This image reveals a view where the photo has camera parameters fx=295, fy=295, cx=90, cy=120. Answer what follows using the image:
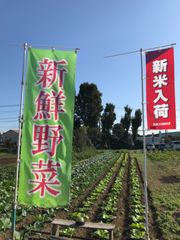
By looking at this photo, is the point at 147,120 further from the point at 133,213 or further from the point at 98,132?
the point at 98,132

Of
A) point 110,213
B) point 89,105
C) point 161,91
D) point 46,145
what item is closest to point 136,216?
point 110,213

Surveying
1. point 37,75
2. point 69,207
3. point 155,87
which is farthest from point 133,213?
point 37,75

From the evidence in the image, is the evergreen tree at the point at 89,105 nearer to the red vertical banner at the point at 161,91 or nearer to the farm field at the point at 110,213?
the farm field at the point at 110,213

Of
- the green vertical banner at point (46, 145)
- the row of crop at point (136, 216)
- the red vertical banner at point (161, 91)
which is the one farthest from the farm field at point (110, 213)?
the red vertical banner at point (161, 91)

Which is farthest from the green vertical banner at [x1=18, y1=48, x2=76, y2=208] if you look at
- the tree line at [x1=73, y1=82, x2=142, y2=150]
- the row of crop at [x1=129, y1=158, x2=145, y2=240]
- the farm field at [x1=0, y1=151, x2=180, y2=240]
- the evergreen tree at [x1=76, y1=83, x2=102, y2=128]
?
the evergreen tree at [x1=76, y1=83, x2=102, y2=128]

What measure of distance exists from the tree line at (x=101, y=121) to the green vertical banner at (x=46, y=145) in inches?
1748

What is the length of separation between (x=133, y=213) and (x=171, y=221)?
121 centimetres

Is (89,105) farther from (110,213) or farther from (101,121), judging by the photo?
(110,213)

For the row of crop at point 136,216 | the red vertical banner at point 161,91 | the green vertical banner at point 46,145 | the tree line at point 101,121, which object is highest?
the tree line at point 101,121

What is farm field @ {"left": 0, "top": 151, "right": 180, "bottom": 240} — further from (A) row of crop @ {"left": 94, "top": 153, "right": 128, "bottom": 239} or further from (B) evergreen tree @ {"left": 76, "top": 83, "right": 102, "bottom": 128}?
(B) evergreen tree @ {"left": 76, "top": 83, "right": 102, "bottom": 128}

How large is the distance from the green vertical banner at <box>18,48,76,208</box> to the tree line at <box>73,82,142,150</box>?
44393 mm

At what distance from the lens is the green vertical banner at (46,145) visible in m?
5.27

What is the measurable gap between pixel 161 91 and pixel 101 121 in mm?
58719

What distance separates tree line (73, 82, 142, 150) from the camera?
5834 centimetres
